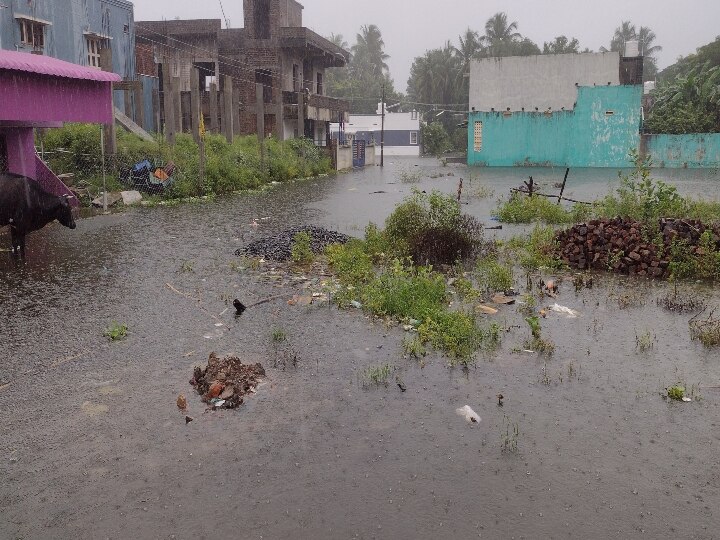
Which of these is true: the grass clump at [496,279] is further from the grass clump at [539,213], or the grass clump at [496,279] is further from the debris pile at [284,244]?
the grass clump at [539,213]

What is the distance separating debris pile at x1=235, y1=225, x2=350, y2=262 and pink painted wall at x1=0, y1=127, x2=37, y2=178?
6.23m

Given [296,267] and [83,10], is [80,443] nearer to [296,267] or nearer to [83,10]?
[296,267]

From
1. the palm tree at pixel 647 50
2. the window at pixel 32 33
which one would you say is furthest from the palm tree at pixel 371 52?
the window at pixel 32 33

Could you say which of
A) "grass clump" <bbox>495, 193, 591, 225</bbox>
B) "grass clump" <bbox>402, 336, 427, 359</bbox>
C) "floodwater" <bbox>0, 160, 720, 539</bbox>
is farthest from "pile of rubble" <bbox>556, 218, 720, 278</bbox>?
"grass clump" <bbox>402, 336, 427, 359</bbox>

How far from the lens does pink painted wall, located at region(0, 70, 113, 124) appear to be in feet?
35.0

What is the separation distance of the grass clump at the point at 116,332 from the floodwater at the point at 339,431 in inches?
3.8

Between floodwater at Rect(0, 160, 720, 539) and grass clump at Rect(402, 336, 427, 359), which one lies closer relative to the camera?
floodwater at Rect(0, 160, 720, 539)

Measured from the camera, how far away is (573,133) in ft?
129

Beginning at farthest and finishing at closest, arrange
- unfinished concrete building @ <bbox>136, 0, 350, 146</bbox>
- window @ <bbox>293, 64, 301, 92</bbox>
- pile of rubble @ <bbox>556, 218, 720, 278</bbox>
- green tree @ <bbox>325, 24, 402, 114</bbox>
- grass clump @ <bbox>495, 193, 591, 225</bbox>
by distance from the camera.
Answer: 1. green tree @ <bbox>325, 24, 402, 114</bbox>
2. window @ <bbox>293, 64, 301, 92</bbox>
3. unfinished concrete building @ <bbox>136, 0, 350, 146</bbox>
4. grass clump @ <bbox>495, 193, 591, 225</bbox>
5. pile of rubble @ <bbox>556, 218, 720, 278</bbox>

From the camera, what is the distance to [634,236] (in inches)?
392

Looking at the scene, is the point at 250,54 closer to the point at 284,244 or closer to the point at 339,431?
the point at 284,244

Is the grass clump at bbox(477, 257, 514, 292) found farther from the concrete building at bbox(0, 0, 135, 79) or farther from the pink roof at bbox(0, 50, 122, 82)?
the concrete building at bbox(0, 0, 135, 79)

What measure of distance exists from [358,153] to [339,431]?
1477 inches

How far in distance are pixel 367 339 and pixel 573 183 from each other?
22.7 metres
